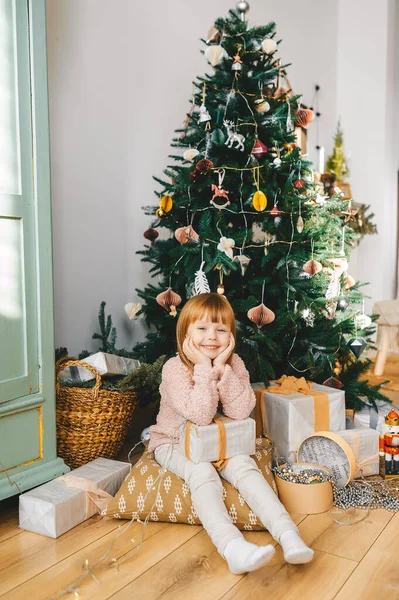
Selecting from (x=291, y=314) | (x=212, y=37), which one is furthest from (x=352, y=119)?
(x=291, y=314)

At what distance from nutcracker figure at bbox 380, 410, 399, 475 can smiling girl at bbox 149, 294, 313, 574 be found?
54 centimetres

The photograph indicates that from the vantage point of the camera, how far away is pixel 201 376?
1753 mm

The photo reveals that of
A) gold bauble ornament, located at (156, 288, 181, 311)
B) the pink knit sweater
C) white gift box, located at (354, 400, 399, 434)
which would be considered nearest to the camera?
the pink knit sweater

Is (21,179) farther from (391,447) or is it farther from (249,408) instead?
(391,447)

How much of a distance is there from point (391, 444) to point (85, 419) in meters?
1.12

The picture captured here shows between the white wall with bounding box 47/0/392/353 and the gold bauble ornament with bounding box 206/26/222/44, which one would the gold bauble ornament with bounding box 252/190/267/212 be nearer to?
the gold bauble ornament with bounding box 206/26/222/44

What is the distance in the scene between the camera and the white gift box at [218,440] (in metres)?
1.70

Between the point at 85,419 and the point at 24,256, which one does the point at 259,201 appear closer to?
the point at 24,256

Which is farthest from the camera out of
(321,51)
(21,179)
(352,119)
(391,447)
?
(352,119)

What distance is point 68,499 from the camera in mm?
1662

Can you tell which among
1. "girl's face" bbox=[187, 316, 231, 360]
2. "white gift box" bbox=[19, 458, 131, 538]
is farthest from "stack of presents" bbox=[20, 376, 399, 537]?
"girl's face" bbox=[187, 316, 231, 360]

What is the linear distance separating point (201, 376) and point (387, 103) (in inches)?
170

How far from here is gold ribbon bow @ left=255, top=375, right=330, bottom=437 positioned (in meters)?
2.11

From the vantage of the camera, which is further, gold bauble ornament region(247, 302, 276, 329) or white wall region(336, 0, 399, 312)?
white wall region(336, 0, 399, 312)
